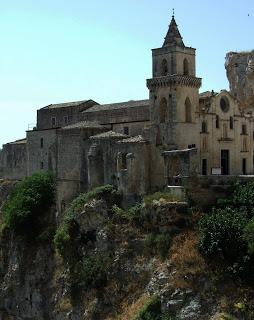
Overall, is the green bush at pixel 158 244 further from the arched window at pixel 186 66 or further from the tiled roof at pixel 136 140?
the arched window at pixel 186 66

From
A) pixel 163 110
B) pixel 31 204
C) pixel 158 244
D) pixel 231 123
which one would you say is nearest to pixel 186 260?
pixel 158 244

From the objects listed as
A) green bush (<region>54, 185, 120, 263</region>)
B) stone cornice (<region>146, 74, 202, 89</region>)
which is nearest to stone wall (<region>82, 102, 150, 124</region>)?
stone cornice (<region>146, 74, 202, 89</region>)

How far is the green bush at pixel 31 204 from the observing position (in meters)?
62.2

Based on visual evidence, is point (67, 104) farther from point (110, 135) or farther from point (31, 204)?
point (110, 135)

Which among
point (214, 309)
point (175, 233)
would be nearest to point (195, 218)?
point (175, 233)

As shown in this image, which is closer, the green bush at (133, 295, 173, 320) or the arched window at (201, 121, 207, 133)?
the green bush at (133, 295, 173, 320)

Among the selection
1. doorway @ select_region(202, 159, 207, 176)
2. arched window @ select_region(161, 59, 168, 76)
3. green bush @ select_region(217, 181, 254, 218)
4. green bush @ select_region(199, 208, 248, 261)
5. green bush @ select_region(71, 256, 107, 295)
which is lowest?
green bush @ select_region(71, 256, 107, 295)

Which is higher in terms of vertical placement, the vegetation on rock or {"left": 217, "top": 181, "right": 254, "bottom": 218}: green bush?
{"left": 217, "top": 181, "right": 254, "bottom": 218}: green bush

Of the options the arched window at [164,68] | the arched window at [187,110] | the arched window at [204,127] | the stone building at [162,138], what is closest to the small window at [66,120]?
the stone building at [162,138]

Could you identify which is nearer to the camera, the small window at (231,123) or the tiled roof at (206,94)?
the tiled roof at (206,94)

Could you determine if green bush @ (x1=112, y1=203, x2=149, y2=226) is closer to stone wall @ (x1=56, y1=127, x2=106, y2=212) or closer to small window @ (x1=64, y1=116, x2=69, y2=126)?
stone wall @ (x1=56, y1=127, x2=106, y2=212)

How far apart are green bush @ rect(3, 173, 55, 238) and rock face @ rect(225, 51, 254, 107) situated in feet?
66.4

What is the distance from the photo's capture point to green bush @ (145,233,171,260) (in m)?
48.3

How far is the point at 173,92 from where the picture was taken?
179 ft
